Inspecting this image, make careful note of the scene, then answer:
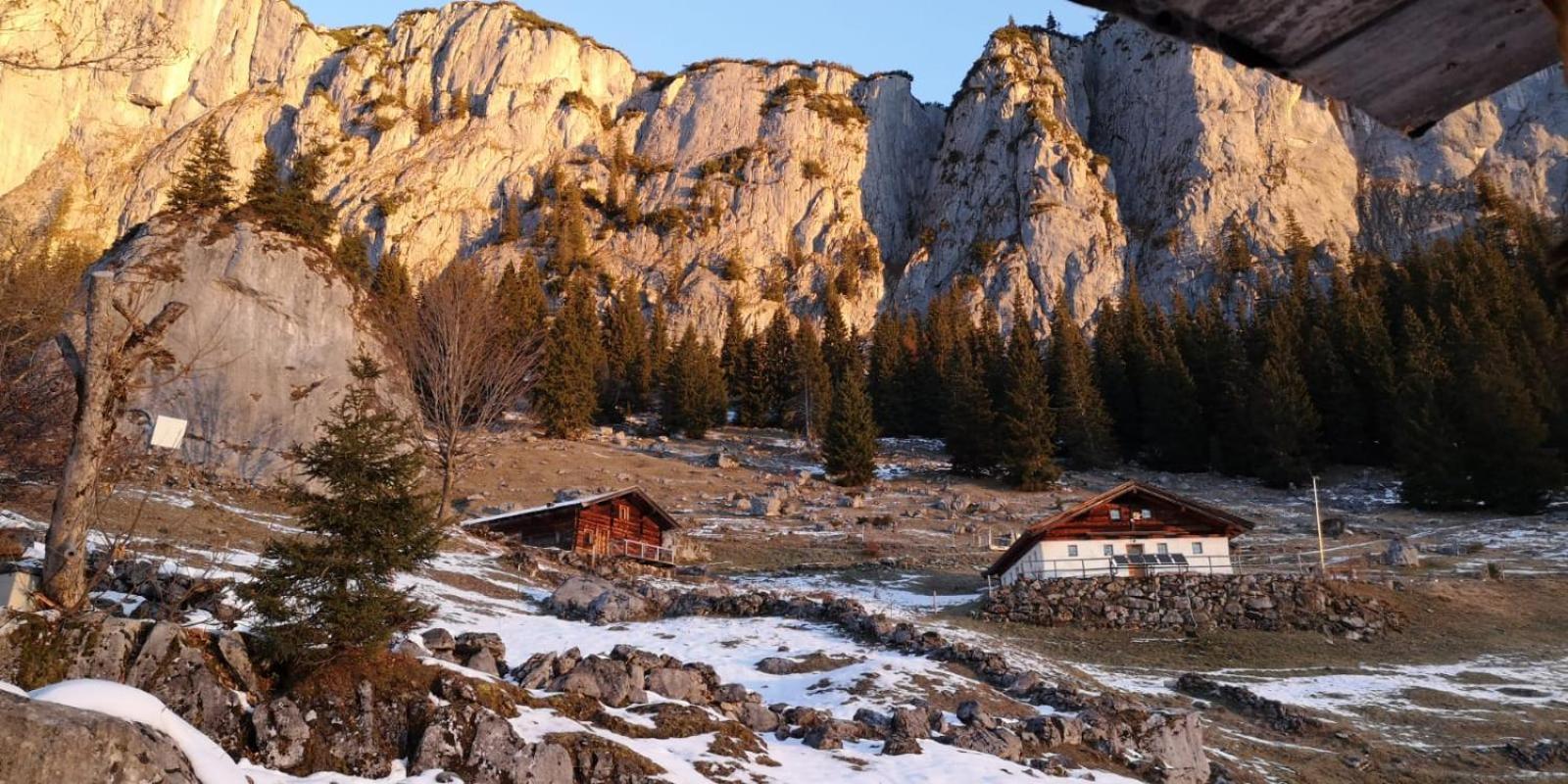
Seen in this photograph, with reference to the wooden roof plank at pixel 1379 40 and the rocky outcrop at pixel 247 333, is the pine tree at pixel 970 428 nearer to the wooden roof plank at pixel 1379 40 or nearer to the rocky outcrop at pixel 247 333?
the rocky outcrop at pixel 247 333

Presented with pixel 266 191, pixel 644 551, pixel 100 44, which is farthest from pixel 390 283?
pixel 100 44

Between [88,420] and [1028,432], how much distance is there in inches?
2250

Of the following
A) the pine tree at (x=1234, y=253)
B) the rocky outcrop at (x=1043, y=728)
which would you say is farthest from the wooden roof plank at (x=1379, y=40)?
the pine tree at (x=1234, y=253)

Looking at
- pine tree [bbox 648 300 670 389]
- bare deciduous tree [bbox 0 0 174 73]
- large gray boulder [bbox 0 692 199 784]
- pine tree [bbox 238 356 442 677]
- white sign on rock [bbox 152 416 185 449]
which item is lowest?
large gray boulder [bbox 0 692 199 784]

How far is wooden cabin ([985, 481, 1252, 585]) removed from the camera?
35.9 meters

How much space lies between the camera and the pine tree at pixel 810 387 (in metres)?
79.7

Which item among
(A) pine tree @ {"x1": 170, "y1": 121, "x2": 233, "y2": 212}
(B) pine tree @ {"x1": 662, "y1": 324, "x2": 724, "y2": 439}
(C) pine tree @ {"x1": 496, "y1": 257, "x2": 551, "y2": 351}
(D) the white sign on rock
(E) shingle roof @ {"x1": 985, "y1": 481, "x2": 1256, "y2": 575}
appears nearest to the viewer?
(D) the white sign on rock

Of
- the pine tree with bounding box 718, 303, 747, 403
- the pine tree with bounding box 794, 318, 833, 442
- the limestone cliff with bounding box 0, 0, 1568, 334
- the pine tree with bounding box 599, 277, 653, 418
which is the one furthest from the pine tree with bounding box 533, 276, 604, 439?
the limestone cliff with bounding box 0, 0, 1568, 334

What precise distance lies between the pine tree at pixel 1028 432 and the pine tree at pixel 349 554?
50.7 m

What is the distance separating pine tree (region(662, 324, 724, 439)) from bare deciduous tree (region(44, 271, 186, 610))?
62326 millimetres

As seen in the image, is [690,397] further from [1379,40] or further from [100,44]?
[1379,40]

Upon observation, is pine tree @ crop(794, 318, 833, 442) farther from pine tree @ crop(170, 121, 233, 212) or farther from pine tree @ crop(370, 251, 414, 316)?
pine tree @ crop(170, 121, 233, 212)

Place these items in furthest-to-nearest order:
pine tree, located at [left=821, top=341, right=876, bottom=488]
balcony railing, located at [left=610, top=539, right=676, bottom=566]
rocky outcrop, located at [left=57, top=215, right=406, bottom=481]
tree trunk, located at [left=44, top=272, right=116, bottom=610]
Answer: pine tree, located at [left=821, top=341, right=876, bottom=488], rocky outcrop, located at [left=57, top=215, right=406, bottom=481], balcony railing, located at [left=610, top=539, right=676, bottom=566], tree trunk, located at [left=44, top=272, right=116, bottom=610]

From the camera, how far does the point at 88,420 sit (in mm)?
11820
